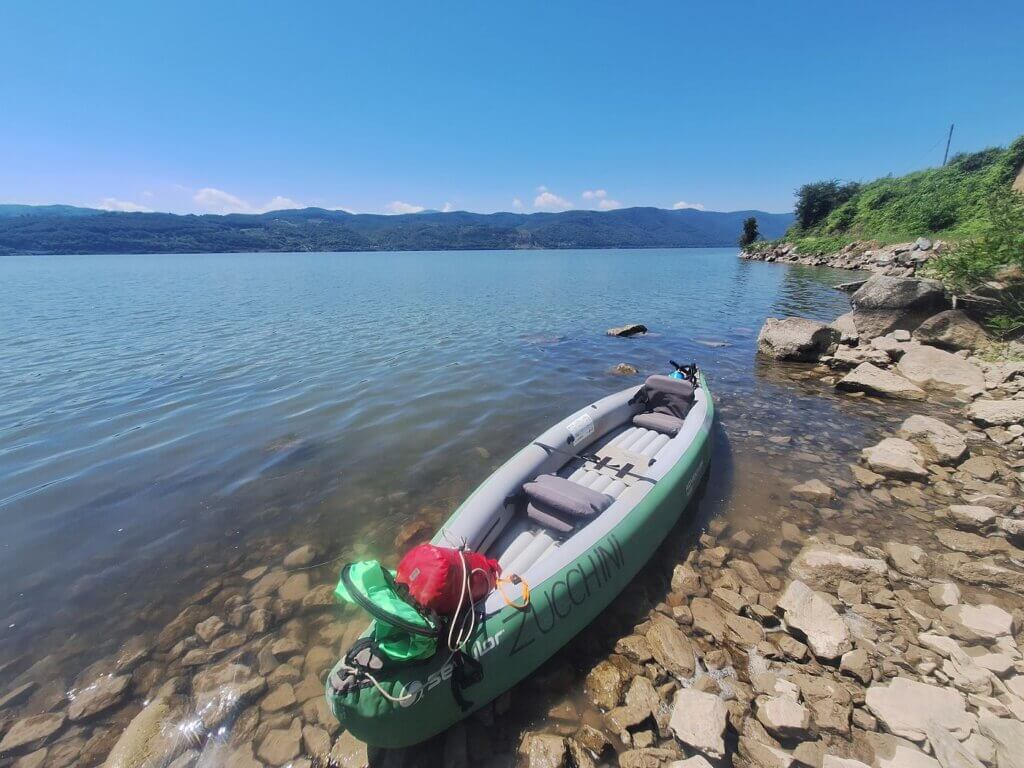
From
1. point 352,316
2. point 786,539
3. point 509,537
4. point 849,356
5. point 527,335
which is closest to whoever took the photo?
point 509,537

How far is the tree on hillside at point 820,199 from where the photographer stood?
62.5 m

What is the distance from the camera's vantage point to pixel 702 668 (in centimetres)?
375

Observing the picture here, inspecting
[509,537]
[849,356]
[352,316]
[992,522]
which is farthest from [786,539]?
[352,316]

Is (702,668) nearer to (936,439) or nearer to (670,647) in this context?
(670,647)

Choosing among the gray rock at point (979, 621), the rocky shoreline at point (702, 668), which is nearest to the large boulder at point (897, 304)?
the rocky shoreline at point (702, 668)

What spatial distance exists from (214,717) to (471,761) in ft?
7.33

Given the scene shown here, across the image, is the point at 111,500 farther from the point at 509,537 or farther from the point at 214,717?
the point at 509,537

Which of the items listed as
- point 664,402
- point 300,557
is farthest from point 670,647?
point 664,402

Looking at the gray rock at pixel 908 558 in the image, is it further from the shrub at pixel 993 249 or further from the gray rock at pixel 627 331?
the gray rock at pixel 627 331

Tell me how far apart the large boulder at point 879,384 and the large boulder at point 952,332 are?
9.33ft

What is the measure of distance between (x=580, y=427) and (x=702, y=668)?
343 cm

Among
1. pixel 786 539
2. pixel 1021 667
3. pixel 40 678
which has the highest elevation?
pixel 1021 667

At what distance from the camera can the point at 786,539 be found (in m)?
5.40

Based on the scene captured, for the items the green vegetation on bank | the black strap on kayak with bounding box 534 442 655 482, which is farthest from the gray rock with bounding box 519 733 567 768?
the green vegetation on bank
